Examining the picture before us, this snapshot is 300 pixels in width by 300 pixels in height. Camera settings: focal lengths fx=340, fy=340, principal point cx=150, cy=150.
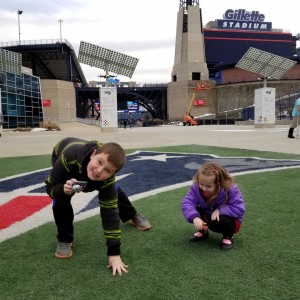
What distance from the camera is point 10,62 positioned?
134 ft

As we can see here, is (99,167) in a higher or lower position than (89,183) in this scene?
higher

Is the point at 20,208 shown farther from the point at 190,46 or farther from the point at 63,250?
the point at 190,46

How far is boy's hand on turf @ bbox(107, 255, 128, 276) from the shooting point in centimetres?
263

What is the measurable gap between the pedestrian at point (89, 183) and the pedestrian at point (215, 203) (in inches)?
29.6

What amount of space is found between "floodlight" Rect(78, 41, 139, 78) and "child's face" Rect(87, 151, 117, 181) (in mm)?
30085

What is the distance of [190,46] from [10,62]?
36966 mm

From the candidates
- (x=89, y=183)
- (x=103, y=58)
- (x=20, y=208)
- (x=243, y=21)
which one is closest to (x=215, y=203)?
(x=89, y=183)

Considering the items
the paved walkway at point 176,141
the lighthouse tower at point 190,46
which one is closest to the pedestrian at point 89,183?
the paved walkway at point 176,141

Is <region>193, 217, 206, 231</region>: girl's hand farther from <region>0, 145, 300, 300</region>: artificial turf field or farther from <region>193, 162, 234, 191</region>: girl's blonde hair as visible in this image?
<region>193, 162, 234, 191</region>: girl's blonde hair

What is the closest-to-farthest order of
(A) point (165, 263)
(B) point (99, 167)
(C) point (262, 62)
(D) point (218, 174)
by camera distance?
(B) point (99, 167), (A) point (165, 263), (D) point (218, 174), (C) point (262, 62)

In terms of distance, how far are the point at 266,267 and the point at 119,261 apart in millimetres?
1155

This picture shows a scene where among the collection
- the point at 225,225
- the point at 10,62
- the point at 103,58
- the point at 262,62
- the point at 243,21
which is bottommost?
the point at 225,225

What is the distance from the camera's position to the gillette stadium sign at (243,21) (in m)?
81.6

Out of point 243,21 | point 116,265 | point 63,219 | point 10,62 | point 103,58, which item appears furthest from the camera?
point 243,21
